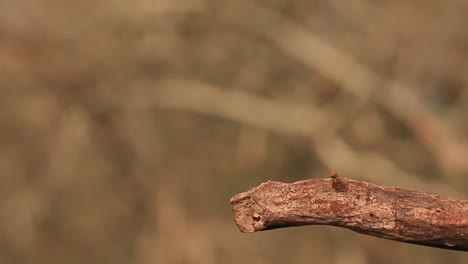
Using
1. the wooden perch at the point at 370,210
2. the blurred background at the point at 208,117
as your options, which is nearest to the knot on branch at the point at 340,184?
the wooden perch at the point at 370,210

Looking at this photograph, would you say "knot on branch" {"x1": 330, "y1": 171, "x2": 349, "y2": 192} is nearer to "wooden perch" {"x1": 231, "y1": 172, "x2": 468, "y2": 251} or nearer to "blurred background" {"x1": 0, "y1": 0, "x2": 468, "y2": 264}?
"wooden perch" {"x1": 231, "y1": 172, "x2": 468, "y2": 251}

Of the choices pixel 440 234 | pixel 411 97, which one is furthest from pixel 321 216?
pixel 411 97

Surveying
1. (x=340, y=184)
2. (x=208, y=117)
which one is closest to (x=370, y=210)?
(x=340, y=184)

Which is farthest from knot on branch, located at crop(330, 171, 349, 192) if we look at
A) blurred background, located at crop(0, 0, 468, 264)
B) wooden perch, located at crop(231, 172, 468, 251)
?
blurred background, located at crop(0, 0, 468, 264)

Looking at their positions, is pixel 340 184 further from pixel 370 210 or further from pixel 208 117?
pixel 208 117

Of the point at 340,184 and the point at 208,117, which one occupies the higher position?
the point at 208,117

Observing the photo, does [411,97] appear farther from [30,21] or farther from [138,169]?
[30,21]
